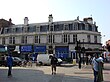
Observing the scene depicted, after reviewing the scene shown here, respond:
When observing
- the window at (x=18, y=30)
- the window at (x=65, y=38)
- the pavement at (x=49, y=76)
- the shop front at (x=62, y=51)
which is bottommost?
the pavement at (x=49, y=76)

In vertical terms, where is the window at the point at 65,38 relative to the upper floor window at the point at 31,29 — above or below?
below

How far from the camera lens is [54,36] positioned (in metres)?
64.0

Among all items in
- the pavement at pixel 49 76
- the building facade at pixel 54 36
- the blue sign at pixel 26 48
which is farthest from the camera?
the blue sign at pixel 26 48

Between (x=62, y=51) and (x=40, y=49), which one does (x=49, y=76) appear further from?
(x=40, y=49)

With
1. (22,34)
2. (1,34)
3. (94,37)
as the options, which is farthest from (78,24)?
(1,34)

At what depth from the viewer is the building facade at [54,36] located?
62.2m

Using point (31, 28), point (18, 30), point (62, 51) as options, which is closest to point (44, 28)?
point (31, 28)

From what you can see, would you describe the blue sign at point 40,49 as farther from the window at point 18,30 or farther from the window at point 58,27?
the window at point 18,30

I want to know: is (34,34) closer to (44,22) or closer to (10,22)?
(44,22)

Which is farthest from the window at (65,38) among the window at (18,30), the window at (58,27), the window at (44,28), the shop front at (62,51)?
the window at (18,30)

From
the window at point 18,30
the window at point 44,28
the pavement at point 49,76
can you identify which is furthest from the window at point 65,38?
the pavement at point 49,76

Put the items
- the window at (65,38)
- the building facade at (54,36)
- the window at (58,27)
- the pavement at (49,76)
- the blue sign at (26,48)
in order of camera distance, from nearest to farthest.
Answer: the pavement at (49,76)
the building facade at (54,36)
the window at (65,38)
the window at (58,27)
the blue sign at (26,48)

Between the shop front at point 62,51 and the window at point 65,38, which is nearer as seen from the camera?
the window at point 65,38

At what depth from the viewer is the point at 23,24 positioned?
70.4 metres
